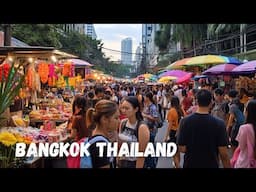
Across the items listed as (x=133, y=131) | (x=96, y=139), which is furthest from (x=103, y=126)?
(x=133, y=131)

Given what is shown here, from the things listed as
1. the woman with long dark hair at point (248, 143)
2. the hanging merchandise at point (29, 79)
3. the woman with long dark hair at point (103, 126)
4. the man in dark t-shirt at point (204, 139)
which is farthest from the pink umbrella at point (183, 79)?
the woman with long dark hair at point (103, 126)

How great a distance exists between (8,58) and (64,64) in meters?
4.48

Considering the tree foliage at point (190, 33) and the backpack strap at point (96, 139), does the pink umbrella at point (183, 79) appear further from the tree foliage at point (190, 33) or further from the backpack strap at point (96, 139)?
the backpack strap at point (96, 139)

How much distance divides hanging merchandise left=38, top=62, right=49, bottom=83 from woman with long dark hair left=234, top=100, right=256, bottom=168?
653cm

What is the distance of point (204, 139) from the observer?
14.2ft

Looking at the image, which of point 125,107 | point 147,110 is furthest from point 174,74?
point 125,107

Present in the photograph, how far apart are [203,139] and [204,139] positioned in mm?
10

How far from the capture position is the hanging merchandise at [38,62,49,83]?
33.4 feet

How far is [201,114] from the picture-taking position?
4.40 m

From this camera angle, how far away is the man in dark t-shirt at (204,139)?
14.1 ft

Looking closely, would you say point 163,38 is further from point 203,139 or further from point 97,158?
point 97,158

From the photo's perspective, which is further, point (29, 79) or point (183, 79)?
point (183, 79)

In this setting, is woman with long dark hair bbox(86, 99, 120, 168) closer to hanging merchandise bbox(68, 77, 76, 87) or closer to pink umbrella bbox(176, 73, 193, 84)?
hanging merchandise bbox(68, 77, 76, 87)
